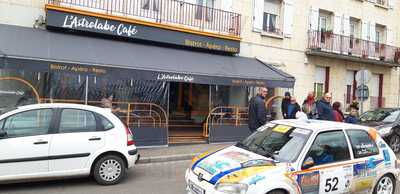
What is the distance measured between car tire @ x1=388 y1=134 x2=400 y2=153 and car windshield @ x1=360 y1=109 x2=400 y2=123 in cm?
55

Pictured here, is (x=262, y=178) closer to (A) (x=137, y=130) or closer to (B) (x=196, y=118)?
(A) (x=137, y=130)

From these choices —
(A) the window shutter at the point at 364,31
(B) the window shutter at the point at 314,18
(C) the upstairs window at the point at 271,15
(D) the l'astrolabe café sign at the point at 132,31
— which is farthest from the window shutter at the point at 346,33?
(D) the l'astrolabe café sign at the point at 132,31

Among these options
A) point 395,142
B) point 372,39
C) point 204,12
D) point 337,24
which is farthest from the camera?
point 372,39

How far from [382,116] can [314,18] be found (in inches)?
245

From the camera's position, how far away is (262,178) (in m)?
4.95

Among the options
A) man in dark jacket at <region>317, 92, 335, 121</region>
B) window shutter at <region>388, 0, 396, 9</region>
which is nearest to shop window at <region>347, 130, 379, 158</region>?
man in dark jacket at <region>317, 92, 335, 121</region>

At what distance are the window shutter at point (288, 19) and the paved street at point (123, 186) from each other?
1021cm

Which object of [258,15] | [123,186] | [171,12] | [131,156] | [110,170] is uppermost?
[258,15]

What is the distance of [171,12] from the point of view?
13711 mm

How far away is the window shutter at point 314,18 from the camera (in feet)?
58.1

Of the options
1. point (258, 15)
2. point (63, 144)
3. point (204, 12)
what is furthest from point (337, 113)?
point (258, 15)

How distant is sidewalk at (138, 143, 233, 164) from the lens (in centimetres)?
992

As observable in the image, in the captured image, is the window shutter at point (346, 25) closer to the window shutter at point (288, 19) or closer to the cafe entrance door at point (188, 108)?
the window shutter at point (288, 19)

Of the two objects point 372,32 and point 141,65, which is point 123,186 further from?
point 372,32
